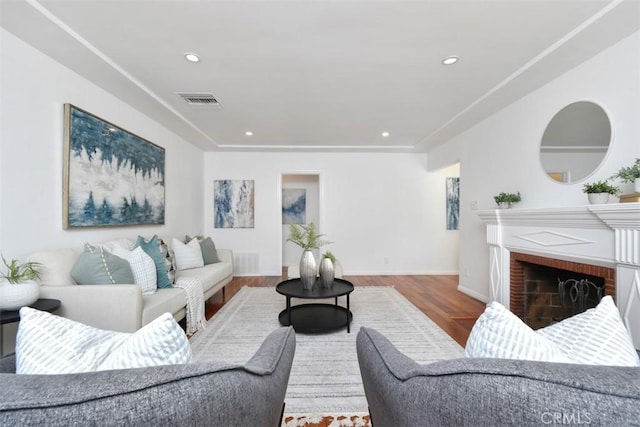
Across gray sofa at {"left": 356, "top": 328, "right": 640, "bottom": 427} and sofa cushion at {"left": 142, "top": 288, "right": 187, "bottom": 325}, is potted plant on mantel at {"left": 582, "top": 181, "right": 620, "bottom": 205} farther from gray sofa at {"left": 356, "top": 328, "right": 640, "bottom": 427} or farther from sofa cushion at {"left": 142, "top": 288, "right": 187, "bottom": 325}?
sofa cushion at {"left": 142, "top": 288, "right": 187, "bottom": 325}

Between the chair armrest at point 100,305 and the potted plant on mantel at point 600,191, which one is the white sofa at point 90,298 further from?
the potted plant on mantel at point 600,191

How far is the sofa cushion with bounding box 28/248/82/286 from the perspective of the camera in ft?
5.93

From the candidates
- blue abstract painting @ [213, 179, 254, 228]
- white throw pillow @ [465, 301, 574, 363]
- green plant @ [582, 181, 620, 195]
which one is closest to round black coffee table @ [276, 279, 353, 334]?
white throw pillow @ [465, 301, 574, 363]

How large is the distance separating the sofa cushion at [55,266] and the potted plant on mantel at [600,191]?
152 inches

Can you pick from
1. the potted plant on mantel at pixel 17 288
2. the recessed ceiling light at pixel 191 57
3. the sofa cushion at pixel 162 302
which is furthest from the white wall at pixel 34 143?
the recessed ceiling light at pixel 191 57

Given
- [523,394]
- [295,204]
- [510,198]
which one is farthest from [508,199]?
[295,204]

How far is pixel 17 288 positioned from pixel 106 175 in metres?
1.35

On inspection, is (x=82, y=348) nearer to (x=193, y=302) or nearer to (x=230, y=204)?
(x=193, y=302)

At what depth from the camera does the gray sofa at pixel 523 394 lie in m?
0.42

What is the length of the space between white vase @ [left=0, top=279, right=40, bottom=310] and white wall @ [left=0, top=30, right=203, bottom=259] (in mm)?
442

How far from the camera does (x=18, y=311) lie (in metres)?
1.49

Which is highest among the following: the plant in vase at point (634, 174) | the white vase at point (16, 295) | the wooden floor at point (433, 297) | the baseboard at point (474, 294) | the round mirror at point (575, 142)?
the round mirror at point (575, 142)

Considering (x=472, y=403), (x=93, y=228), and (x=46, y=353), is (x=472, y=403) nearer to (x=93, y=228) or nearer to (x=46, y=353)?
(x=46, y=353)

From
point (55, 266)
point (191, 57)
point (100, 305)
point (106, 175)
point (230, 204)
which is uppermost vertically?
point (191, 57)
